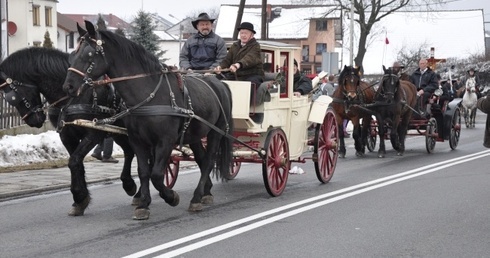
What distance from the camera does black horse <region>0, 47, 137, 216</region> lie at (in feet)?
32.9

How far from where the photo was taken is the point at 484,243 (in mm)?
8508

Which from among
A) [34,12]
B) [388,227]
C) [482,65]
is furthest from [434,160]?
[34,12]

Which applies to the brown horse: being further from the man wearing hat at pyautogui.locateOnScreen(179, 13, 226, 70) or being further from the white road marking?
the man wearing hat at pyautogui.locateOnScreen(179, 13, 226, 70)

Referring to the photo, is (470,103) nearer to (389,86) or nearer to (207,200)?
(389,86)

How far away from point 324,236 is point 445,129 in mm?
12412

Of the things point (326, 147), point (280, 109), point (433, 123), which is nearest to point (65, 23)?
point (433, 123)

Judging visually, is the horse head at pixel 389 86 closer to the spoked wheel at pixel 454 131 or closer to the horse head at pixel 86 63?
the spoked wheel at pixel 454 131

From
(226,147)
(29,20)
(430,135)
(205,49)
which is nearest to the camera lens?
(226,147)

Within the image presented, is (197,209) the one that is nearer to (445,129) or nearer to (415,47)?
(445,129)

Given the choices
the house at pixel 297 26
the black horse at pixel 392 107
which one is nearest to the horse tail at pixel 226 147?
the black horse at pixel 392 107

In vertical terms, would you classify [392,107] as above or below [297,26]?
below

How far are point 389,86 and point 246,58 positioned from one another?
26.8ft

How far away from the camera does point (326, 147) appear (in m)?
13.7

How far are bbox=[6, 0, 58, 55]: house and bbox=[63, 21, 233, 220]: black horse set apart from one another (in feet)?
168
